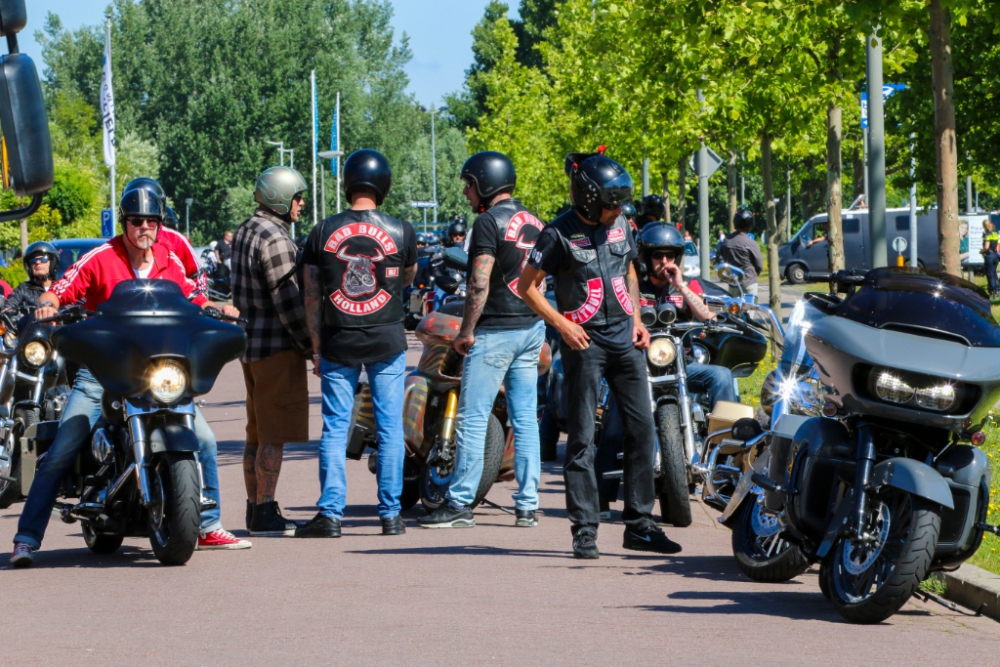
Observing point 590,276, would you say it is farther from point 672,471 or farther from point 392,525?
point 392,525

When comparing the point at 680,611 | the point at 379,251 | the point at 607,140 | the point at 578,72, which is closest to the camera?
the point at 680,611

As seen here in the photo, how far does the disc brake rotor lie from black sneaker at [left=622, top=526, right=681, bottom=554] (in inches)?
67.9

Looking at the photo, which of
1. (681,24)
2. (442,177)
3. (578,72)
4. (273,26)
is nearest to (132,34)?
(273,26)

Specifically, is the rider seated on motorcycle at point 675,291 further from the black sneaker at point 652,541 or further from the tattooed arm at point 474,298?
the black sneaker at point 652,541

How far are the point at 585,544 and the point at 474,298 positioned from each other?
1529 mm

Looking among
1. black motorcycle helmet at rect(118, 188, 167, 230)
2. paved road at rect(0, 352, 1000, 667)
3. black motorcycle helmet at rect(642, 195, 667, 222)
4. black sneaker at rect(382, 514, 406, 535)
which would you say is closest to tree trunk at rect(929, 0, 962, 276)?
black motorcycle helmet at rect(642, 195, 667, 222)

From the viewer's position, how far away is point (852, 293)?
611 cm

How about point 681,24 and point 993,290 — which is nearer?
point 681,24

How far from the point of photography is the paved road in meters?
5.14

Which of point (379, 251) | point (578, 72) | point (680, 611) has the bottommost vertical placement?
point (680, 611)

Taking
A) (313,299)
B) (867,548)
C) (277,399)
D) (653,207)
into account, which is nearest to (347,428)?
(277,399)

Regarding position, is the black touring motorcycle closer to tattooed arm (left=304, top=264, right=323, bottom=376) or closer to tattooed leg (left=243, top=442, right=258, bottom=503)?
tattooed arm (left=304, top=264, right=323, bottom=376)

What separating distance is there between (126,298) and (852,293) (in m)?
3.14

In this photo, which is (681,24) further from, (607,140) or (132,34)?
(132,34)
